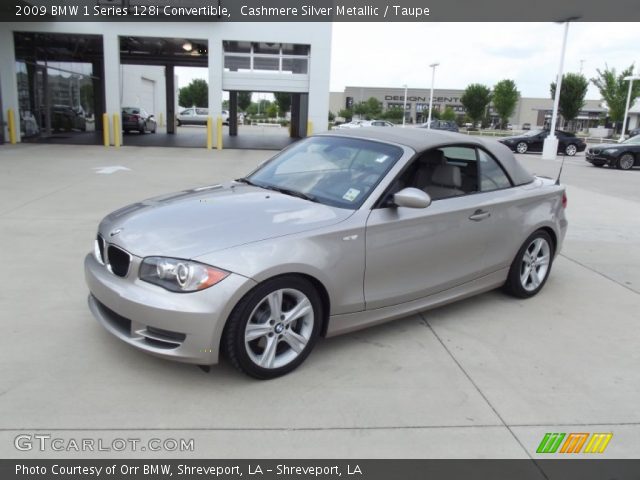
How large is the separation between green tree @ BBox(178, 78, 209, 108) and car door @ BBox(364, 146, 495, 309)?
63607 millimetres

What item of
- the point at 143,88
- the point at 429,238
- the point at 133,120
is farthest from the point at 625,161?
the point at 143,88

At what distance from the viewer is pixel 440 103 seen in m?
110

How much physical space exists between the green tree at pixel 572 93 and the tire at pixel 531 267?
46.2 m

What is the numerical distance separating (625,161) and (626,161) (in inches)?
1.5

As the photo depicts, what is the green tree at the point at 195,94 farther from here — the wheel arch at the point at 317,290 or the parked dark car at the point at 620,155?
the wheel arch at the point at 317,290

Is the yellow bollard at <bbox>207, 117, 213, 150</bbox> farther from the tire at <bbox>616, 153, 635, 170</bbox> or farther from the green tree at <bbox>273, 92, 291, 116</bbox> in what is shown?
the green tree at <bbox>273, 92, 291, 116</bbox>

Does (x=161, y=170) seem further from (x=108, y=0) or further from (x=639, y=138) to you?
(x=639, y=138)

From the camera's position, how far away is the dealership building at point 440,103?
99.7 metres

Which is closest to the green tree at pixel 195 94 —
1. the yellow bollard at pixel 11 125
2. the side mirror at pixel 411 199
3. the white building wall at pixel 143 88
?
the white building wall at pixel 143 88

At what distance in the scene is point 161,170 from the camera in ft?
45.5

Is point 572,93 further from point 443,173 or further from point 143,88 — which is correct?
point 443,173

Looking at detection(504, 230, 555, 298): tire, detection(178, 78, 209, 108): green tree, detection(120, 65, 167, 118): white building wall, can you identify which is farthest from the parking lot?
detection(178, 78, 209, 108): green tree

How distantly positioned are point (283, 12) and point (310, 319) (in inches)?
782
